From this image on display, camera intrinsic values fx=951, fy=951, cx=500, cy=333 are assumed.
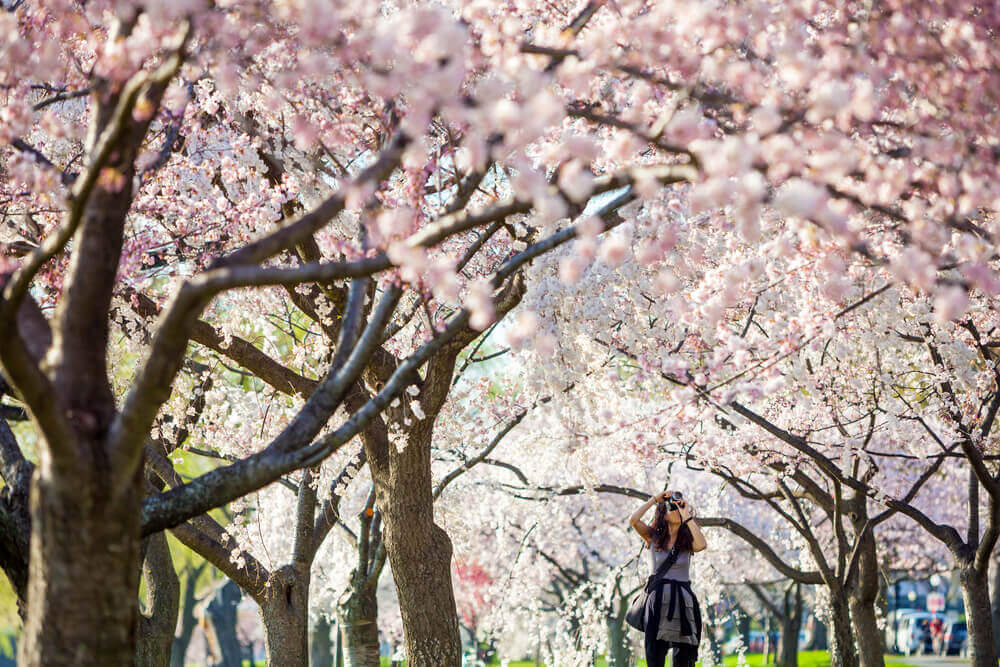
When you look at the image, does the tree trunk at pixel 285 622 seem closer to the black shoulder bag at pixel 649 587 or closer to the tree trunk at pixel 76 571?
the black shoulder bag at pixel 649 587

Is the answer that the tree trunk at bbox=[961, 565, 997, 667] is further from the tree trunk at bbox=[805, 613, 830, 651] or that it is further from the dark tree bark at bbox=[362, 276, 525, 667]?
the tree trunk at bbox=[805, 613, 830, 651]

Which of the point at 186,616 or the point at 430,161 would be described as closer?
the point at 430,161

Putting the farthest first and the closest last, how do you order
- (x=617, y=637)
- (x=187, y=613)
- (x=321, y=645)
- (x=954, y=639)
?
1. (x=954, y=639)
2. (x=187, y=613)
3. (x=321, y=645)
4. (x=617, y=637)

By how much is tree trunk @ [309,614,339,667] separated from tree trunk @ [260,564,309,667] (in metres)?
12.2

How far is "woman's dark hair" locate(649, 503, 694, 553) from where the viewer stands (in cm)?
748

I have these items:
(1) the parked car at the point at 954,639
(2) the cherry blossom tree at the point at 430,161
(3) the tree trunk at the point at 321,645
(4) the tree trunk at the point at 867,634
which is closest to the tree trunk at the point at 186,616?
(3) the tree trunk at the point at 321,645

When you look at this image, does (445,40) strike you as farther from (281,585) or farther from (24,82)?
(281,585)

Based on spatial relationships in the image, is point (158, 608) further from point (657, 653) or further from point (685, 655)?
point (685, 655)

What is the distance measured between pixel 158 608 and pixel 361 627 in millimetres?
2121

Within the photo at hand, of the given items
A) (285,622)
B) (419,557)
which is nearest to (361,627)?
(285,622)

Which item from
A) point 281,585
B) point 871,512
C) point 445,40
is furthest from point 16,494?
point 871,512

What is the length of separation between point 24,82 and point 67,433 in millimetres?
2241

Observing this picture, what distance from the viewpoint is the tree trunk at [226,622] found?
27.1 m

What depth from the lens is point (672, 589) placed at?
739 centimetres
